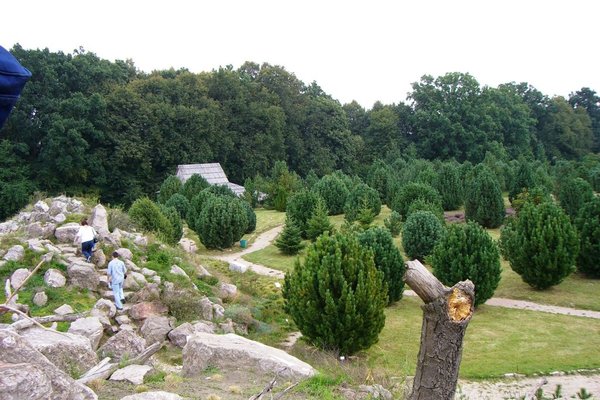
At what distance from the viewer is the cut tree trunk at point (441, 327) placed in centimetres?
421

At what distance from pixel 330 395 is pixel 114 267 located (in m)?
6.23

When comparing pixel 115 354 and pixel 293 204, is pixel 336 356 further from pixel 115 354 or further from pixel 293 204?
pixel 293 204

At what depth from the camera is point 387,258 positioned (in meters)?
14.8

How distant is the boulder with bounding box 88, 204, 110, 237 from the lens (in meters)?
14.4

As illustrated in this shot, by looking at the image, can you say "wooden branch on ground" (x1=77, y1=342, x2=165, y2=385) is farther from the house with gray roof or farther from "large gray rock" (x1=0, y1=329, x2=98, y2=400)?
the house with gray roof

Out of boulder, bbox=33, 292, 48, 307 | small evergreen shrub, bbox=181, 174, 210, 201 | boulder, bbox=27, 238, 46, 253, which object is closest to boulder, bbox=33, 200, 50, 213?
boulder, bbox=27, 238, 46, 253

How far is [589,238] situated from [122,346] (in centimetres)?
1451

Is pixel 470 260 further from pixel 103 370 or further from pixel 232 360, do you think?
pixel 103 370

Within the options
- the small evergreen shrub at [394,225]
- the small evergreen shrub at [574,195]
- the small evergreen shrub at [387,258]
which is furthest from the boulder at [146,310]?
the small evergreen shrub at [574,195]

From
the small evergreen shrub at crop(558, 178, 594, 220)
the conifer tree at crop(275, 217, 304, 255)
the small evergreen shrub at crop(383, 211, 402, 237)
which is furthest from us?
the small evergreen shrub at crop(558, 178, 594, 220)

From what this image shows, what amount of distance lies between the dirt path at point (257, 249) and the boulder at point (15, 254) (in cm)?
845

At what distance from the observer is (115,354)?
8.77 meters

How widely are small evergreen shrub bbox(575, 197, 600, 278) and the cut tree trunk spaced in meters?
14.8

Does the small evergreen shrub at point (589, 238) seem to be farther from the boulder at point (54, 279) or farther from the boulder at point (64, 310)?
the boulder at point (54, 279)
